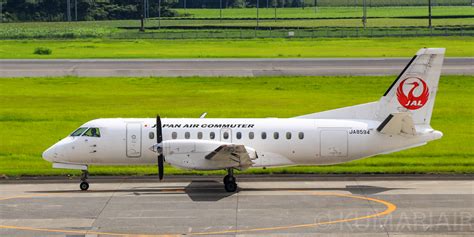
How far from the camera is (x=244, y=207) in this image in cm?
2903

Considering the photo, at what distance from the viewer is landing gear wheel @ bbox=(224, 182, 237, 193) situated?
31516 mm

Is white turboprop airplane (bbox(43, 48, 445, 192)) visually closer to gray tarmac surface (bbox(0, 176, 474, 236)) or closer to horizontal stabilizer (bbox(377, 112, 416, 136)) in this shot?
horizontal stabilizer (bbox(377, 112, 416, 136))

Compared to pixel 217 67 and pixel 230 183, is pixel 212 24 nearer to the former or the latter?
pixel 217 67

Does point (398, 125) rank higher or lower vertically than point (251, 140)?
Result: higher

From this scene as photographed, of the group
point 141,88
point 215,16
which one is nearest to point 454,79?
point 141,88

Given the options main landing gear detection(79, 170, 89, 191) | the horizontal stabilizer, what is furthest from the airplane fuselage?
main landing gear detection(79, 170, 89, 191)

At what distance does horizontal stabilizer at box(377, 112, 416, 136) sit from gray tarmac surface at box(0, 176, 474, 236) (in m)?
2.16

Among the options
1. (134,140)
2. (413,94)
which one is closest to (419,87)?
(413,94)

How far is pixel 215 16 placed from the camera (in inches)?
7672

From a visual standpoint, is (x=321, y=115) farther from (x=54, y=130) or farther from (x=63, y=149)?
(x=54, y=130)

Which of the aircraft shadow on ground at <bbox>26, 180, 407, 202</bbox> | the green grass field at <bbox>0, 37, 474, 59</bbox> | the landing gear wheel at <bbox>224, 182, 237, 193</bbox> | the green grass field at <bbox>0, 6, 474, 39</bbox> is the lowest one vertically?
the green grass field at <bbox>0, 6, 474, 39</bbox>

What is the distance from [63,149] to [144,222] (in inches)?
265

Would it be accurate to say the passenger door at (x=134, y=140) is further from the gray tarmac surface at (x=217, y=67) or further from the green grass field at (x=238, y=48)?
the green grass field at (x=238, y=48)

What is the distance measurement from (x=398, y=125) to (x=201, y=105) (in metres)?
23.4
